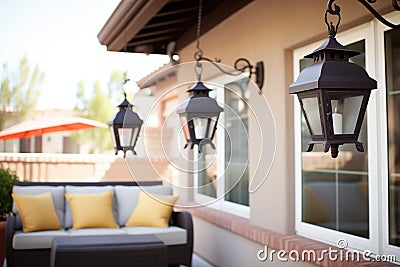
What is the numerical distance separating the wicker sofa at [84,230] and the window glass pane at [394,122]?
1953mm

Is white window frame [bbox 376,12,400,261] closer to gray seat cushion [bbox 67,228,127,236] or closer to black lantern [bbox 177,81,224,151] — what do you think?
black lantern [bbox 177,81,224,151]

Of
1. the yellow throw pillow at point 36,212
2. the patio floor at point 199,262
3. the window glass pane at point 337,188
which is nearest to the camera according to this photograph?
the window glass pane at point 337,188

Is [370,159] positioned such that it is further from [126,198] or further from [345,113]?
Answer: [126,198]

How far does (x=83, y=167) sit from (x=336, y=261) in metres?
5.91

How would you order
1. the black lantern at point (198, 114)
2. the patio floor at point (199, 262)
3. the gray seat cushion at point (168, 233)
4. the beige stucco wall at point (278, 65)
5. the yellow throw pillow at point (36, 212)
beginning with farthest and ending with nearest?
the patio floor at point (199, 262) → the gray seat cushion at point (168, 233) → the yellow throw pillow at point (36, 212) → the beige stucco wall at point (278, 65) → the black lantern at point (198, 114)

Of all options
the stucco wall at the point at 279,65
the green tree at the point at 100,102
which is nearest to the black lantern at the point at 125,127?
the stucco wall at the point at 279,65

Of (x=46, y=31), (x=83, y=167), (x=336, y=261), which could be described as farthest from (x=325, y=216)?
(x=46, y=31)

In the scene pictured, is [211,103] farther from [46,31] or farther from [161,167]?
[46,31]

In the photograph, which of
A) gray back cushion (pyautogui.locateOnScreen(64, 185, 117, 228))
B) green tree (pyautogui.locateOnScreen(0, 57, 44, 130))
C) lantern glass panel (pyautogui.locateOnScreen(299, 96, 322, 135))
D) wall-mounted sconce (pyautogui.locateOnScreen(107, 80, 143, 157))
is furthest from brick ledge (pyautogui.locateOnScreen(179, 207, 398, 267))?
green tree (pyautogui.locateOnScreen(0, 57, 44, 130))

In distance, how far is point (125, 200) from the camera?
19.3 feet

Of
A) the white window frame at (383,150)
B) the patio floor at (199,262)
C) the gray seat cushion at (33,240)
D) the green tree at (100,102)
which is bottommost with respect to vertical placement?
the patio floor at (199,262)

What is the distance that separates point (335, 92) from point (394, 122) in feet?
10.9

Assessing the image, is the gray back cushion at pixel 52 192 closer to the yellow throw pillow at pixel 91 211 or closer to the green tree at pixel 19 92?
the yellow throw pillow at pixel 91 211

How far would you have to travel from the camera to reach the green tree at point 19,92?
14984 millimetres
